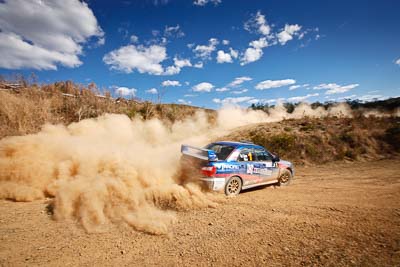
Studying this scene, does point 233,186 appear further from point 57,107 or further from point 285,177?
point 57,107

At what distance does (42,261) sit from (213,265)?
8.71 ft

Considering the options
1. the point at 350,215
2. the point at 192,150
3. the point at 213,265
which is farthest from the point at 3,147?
the point at 350,215

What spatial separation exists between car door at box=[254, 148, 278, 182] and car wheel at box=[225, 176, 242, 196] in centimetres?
82

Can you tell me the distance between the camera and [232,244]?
3.69 meters

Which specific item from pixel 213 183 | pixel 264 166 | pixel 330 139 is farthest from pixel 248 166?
pixel 330 139

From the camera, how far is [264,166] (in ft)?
23.1

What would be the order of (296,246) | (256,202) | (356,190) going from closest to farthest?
(296,246)
(256,202)
(356,190)

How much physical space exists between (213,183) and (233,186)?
0.82 meters

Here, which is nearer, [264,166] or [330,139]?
[264,166]

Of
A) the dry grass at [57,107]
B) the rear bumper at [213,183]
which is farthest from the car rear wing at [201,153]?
the dry grass at [57,107]

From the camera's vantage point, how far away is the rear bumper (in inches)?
231

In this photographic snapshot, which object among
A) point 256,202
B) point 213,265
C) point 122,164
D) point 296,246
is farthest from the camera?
point 122,164

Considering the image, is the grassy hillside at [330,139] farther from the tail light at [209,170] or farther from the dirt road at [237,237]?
the tail light at [209,170]

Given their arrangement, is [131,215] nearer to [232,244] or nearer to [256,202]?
[232,244]
